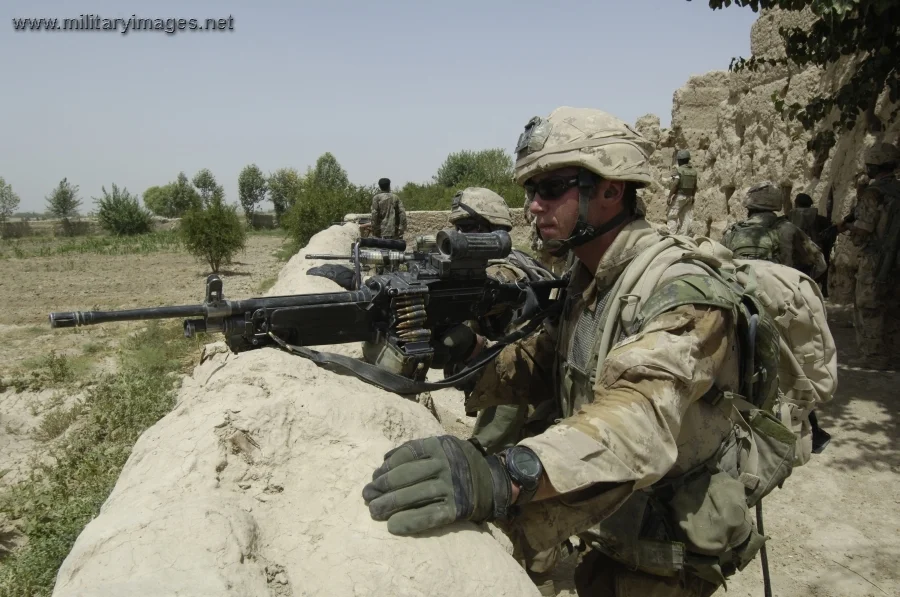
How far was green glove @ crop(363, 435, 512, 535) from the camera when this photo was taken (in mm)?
1405

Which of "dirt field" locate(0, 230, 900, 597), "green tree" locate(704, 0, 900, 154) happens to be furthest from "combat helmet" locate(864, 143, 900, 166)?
"dirt field" locate(0, 230, 900, 597)

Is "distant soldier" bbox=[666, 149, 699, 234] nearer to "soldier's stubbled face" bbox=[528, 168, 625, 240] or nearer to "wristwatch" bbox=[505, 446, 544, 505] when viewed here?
"soldier's stubbled face" bbox=[528, 168, 625, 240]

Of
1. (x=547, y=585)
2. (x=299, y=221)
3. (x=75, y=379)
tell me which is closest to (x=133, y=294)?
(x=299, y=221)

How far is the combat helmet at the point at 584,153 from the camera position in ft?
6.77

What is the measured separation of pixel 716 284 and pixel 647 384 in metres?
0.45

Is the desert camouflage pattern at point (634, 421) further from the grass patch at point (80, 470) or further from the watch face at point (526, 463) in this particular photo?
the grass patch at point (80, 470)

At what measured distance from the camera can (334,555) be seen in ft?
4.89

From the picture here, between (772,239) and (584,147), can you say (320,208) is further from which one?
(584,147)

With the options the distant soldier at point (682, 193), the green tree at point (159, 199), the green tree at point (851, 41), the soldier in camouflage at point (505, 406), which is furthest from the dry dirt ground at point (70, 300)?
the green tree at point (159, 199)

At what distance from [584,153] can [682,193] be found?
1049 cm

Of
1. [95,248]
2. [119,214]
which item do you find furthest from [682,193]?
[119,214]

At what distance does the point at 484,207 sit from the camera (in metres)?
4.67

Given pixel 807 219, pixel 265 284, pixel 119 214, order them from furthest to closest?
pixel 119 214 < pixel 265 284 < pixel 807 219

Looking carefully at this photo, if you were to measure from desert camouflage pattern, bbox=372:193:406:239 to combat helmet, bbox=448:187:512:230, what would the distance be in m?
7.37
